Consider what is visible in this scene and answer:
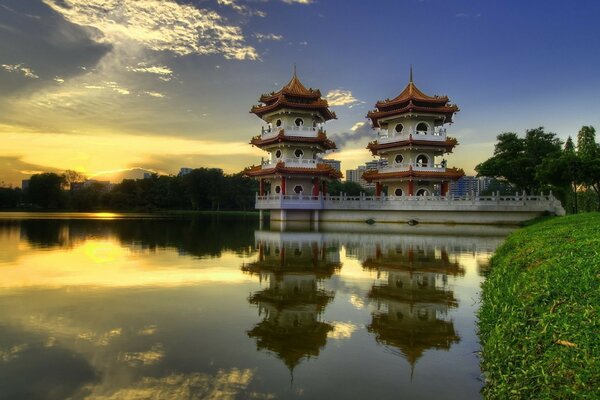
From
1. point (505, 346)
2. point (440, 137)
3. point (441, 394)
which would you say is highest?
point (440, 137)

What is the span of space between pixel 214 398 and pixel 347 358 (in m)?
2.21

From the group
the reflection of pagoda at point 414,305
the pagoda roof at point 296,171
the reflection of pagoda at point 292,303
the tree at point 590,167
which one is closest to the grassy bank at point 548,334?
the reflection of pagoda at point 414,305

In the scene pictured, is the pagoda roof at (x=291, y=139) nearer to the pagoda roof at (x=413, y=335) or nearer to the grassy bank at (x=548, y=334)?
the pagoda roof at (x=413, y=335)

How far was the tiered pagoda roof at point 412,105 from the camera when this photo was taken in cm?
4522

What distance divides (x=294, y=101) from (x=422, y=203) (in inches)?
691

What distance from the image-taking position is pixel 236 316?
8758 mm

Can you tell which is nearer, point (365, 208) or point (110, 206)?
point (365, 208)

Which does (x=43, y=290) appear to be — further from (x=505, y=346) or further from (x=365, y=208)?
(x=365, y=208)

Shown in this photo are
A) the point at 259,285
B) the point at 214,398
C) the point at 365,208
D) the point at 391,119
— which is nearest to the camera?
the point at 214,398

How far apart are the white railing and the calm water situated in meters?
26.7

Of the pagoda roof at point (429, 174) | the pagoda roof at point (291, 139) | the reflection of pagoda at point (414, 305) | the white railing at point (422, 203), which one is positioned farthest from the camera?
the pagoda roof at point (291, 139)

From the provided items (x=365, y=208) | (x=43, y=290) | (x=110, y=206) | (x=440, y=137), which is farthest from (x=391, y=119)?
(x=110, y=206)

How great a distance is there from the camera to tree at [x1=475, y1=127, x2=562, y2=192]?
4381 cm

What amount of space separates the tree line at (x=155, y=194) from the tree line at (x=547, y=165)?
194ft
